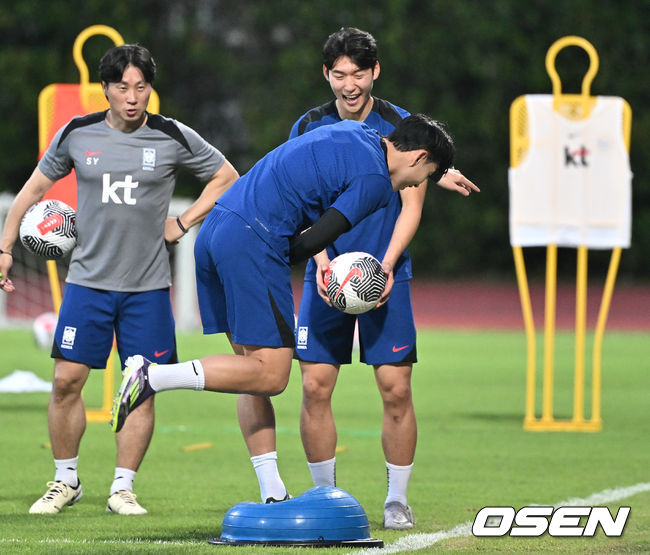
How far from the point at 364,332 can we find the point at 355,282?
610 millimetres

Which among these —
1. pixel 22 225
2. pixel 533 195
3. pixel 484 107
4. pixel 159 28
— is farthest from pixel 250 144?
pixel 22 225

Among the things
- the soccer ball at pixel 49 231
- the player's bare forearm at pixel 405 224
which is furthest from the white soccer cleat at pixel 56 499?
the player's bare forearm at pixel 405 224

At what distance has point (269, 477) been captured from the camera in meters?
5.86

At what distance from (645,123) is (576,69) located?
2058 mm

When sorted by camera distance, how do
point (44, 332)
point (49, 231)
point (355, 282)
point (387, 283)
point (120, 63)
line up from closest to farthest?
point (355, 282)
point (387, 283)
point (120, 63)
point (49, 231)
point (44, 332)

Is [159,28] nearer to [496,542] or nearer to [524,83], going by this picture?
[524,83]

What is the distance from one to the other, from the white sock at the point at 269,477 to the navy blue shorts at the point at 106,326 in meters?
0.90

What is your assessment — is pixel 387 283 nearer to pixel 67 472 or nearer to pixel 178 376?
pixel 178 376

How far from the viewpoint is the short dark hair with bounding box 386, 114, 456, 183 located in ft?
17.7

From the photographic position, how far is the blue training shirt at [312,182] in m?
5.28

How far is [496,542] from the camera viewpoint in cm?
556

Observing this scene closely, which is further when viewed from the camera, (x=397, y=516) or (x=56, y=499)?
(x=56, y=499)

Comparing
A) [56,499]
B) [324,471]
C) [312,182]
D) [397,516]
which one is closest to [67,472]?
[56,499]

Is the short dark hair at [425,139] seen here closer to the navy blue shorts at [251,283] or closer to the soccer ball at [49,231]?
the navy blue shorts at [251,283]
